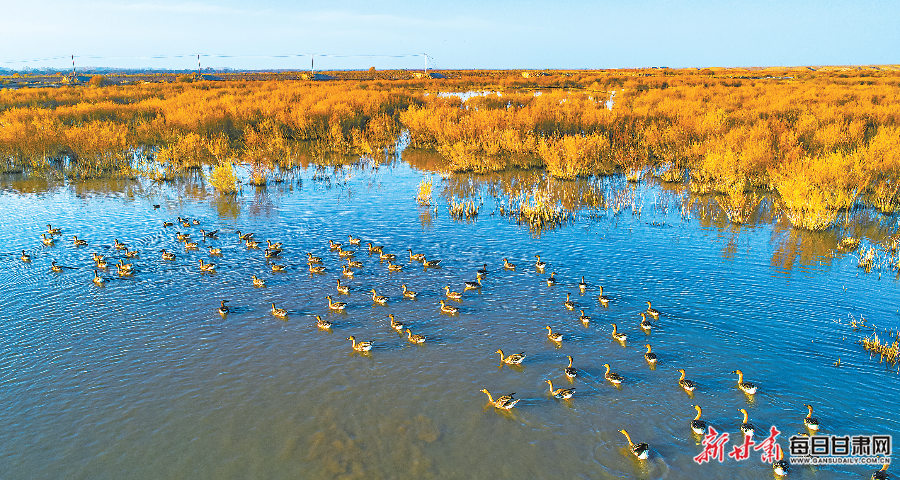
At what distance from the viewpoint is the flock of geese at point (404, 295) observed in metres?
10.9

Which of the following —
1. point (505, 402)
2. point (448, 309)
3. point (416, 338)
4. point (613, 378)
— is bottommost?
point (505, 402)

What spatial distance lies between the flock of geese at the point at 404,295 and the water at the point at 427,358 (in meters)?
0.23

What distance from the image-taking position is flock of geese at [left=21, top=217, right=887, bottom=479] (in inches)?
431

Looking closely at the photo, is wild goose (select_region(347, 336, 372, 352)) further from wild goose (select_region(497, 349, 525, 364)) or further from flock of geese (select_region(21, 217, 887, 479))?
wild goose (select_region(497, 349, 525, 364))

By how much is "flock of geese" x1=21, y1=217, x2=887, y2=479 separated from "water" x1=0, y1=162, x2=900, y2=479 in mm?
233

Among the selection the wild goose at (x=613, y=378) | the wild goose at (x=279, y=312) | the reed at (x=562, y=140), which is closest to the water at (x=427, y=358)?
the wild goose at (x=613, y=378)

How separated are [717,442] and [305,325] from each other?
11.3 metres

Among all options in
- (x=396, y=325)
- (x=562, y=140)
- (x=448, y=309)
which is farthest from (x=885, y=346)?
(x=562, y=140)

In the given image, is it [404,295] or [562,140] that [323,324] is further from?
[562,140]

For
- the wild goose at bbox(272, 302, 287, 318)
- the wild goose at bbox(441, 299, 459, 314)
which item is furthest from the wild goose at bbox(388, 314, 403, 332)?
the wild goose at bbox(272, 302, 287, 318)

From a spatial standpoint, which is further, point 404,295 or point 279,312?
point 404,295

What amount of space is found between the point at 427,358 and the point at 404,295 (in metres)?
4.00

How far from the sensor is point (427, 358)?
13.7 meters

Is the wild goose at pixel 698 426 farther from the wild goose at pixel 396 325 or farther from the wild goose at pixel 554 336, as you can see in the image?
the wild goose at pixel 396 325
